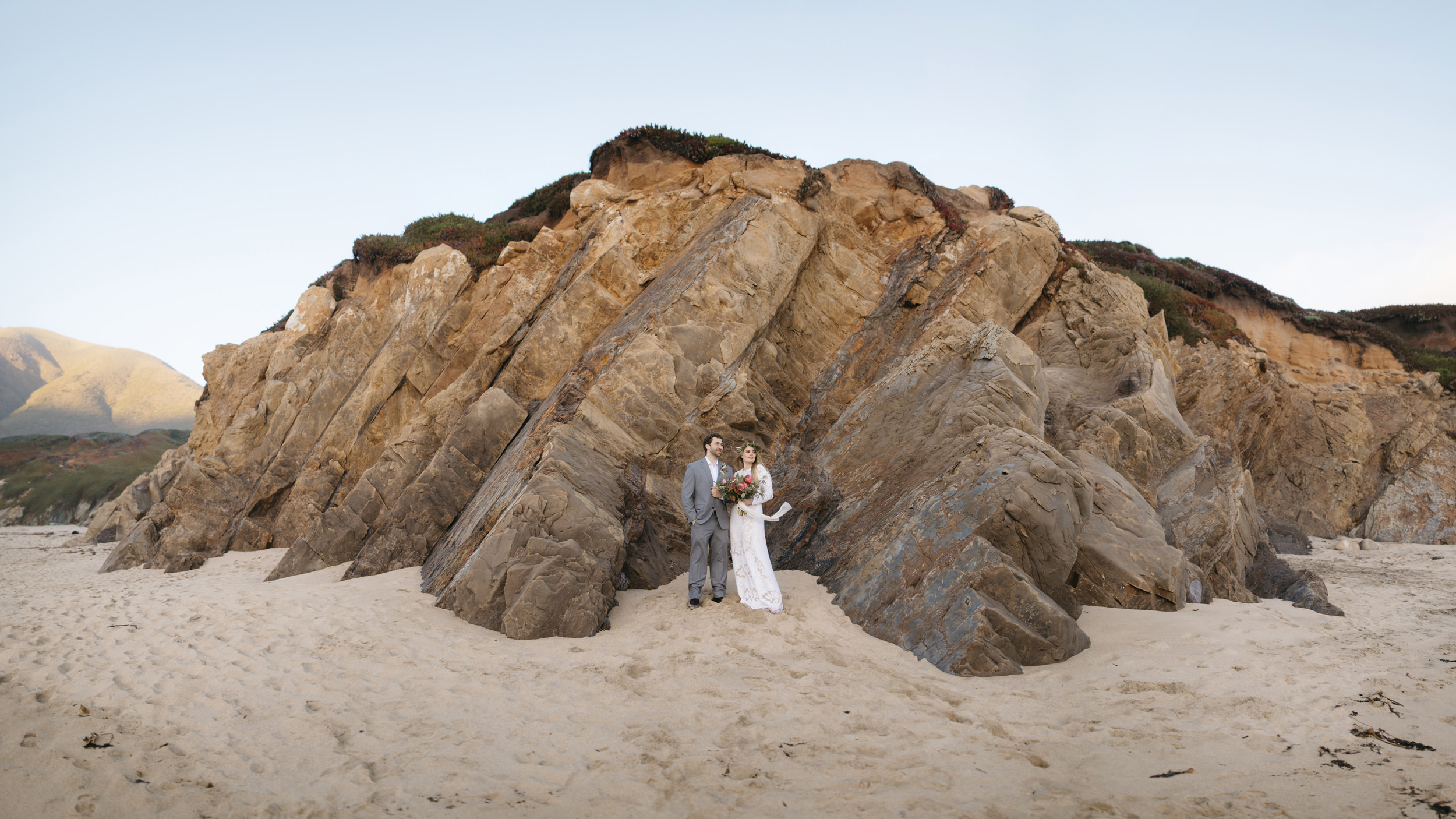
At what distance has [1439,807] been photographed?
130 inches

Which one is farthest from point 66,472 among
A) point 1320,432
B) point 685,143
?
point 1320,432

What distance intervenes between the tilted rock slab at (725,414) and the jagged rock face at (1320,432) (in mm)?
1803

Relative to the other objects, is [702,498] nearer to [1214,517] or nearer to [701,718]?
[701,718]

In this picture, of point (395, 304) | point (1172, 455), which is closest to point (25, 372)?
point (395, 304)

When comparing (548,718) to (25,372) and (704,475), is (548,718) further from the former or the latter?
(25,372)

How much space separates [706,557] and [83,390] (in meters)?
143

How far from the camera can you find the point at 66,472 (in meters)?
37.8

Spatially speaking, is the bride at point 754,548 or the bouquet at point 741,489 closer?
the bride at point 754,548

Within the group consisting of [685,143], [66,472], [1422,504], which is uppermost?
[685,143]

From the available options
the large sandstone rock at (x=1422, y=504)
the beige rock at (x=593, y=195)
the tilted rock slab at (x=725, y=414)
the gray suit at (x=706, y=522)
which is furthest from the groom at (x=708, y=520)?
the large sandstone rock at (x=1422, y=504)

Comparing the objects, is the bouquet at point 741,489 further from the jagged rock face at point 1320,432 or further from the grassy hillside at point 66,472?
the grassy hillside at point 66,472

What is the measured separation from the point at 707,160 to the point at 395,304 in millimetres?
8680

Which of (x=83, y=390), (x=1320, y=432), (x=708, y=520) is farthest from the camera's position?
→ (x=83, y=390)

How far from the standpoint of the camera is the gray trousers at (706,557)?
28.2 ft
